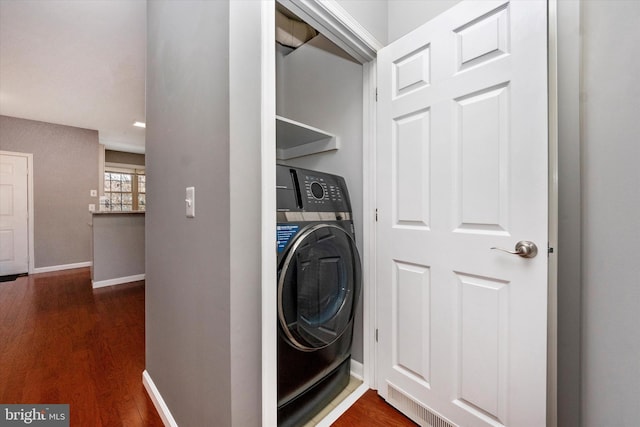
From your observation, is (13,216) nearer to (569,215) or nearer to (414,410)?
(414,410)

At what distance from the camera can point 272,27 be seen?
0.95 metres

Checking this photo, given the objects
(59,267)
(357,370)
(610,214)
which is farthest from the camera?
(59,267)

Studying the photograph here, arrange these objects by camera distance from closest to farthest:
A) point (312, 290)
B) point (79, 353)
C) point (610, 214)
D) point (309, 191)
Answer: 1. point (610, 214)
2. point (312, 290)
3. point (309, 191)
4. point (79, 353)

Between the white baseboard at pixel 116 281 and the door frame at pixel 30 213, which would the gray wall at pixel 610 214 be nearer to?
the white baseboard at pixel 116 281

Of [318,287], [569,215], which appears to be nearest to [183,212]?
[318,287]

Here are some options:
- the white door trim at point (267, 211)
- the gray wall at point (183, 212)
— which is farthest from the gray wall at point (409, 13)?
the gray wall at point (183, 212)

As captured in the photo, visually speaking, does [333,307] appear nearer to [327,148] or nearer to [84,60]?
[327,148]

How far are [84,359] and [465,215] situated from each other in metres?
2.57

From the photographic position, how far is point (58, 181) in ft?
15.5

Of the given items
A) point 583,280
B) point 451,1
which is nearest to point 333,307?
point 583,280

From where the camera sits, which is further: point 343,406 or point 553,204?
point 343,406

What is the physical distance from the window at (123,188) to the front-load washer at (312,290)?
7.15 metres

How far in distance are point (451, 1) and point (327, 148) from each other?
3.17 feet

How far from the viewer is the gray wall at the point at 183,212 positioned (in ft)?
2.87
